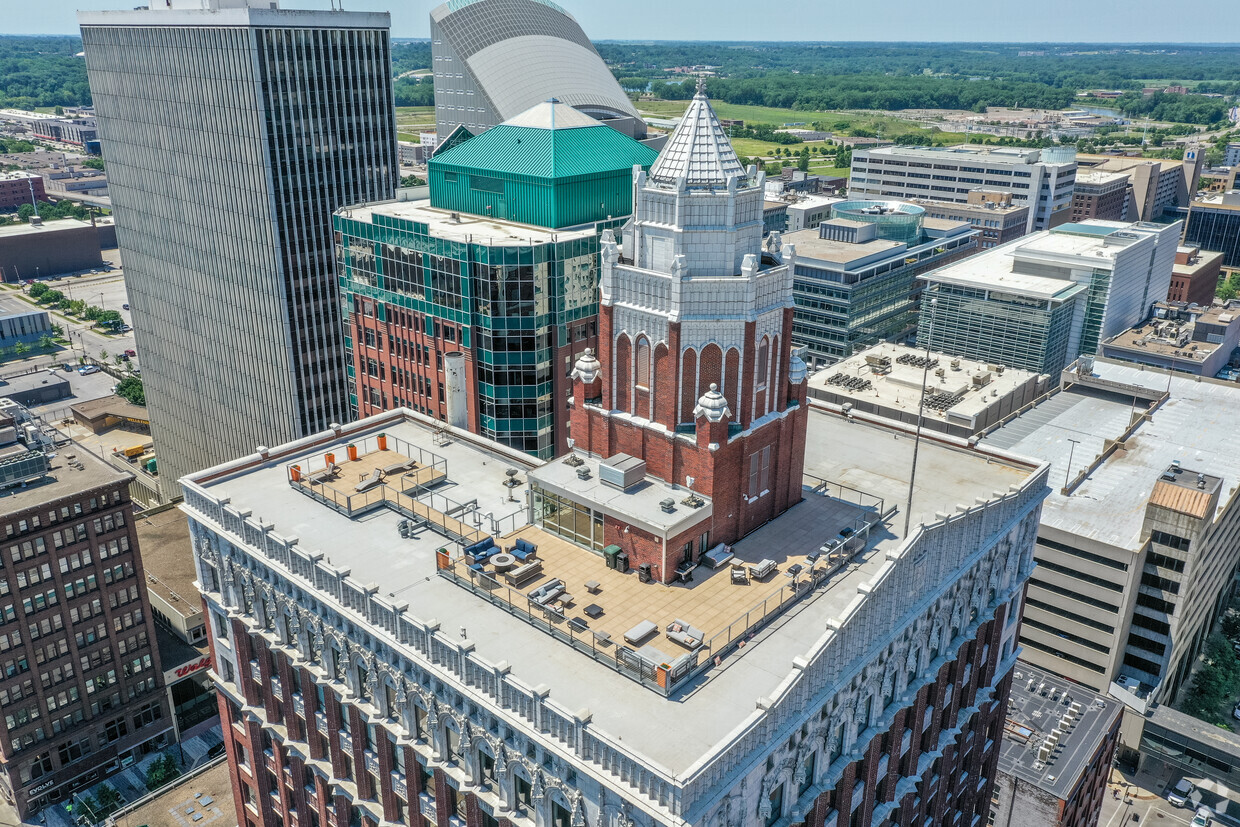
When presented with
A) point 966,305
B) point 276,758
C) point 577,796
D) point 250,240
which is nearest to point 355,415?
point 250,240

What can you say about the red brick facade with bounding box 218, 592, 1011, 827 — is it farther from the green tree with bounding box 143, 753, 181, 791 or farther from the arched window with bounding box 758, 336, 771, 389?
the green tree with bounding box 143, 753, 181, 791

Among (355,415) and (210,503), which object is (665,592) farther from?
(355,415)

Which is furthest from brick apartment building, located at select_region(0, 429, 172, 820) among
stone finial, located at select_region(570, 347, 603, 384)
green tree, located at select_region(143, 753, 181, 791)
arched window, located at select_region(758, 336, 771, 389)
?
arched window, located at select_region(758, 336, 771, 389)

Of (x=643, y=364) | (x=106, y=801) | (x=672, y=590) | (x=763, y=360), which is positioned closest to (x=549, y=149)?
(x=643, y=364)

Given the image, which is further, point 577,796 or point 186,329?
point 186,329

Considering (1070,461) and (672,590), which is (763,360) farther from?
(1070,461)

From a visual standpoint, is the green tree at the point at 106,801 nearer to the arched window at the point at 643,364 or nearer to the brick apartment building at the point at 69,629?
the brick apartment building at the point at 69,629

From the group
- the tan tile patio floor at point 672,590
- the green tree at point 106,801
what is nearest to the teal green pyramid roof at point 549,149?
the tan tile patio floor at point 672,590

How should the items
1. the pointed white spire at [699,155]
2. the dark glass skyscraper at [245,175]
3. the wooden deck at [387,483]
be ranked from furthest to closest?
the dark glass skyscraper at [245,175] < the wooden deck at [387,483] < the pointed white spire at [699,155]
